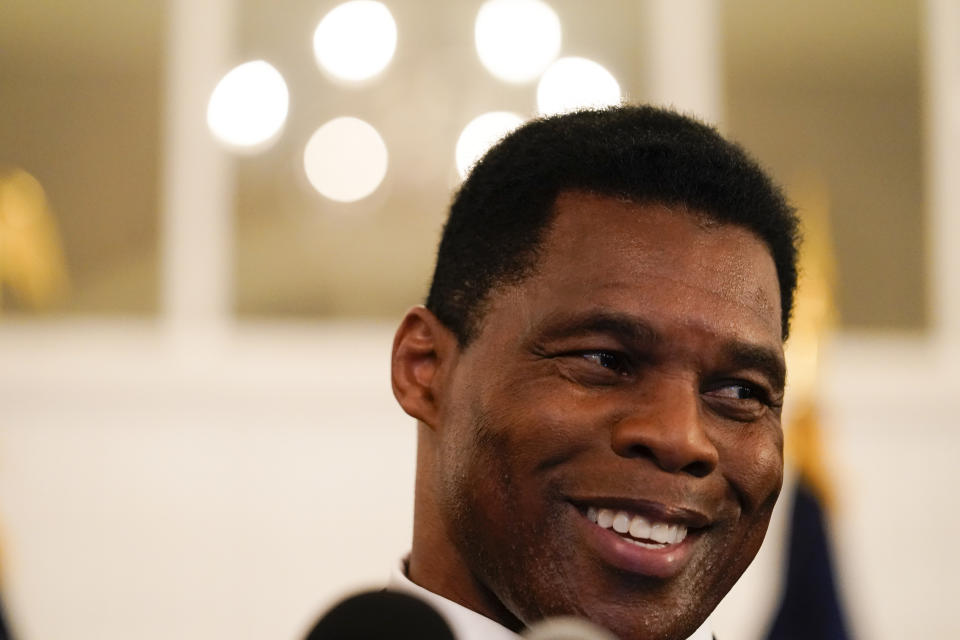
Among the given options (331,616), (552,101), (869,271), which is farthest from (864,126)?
(331,616)

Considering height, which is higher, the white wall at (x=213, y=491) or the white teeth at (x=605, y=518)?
the white teeth at (x=605, y=518)

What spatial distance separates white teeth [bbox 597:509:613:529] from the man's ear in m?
0.21

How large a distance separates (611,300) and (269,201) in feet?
8.74

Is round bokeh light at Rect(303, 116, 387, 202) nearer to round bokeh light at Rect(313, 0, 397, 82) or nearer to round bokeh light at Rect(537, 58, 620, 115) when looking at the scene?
round bokeh light at Rect(313, 0, 397, 82)

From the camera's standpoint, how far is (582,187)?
1.04 meters

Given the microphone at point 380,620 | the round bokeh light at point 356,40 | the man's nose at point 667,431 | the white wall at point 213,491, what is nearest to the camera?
the microphone at point 380,620

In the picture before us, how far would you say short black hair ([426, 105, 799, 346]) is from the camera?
40.4 inches

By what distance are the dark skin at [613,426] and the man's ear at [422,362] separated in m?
0.03

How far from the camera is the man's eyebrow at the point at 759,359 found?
97cm

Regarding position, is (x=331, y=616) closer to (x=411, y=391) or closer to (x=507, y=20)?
(x=411, y=391)

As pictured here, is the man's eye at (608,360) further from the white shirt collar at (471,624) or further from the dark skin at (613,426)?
the white shirt collar at (471,624)

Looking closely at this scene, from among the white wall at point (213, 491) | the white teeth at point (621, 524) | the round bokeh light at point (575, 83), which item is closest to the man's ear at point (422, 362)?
the white teeth at point (621, 524)

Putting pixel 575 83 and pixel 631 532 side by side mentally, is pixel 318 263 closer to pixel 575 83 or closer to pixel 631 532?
pixel 575 83

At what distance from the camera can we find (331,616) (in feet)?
1.93
